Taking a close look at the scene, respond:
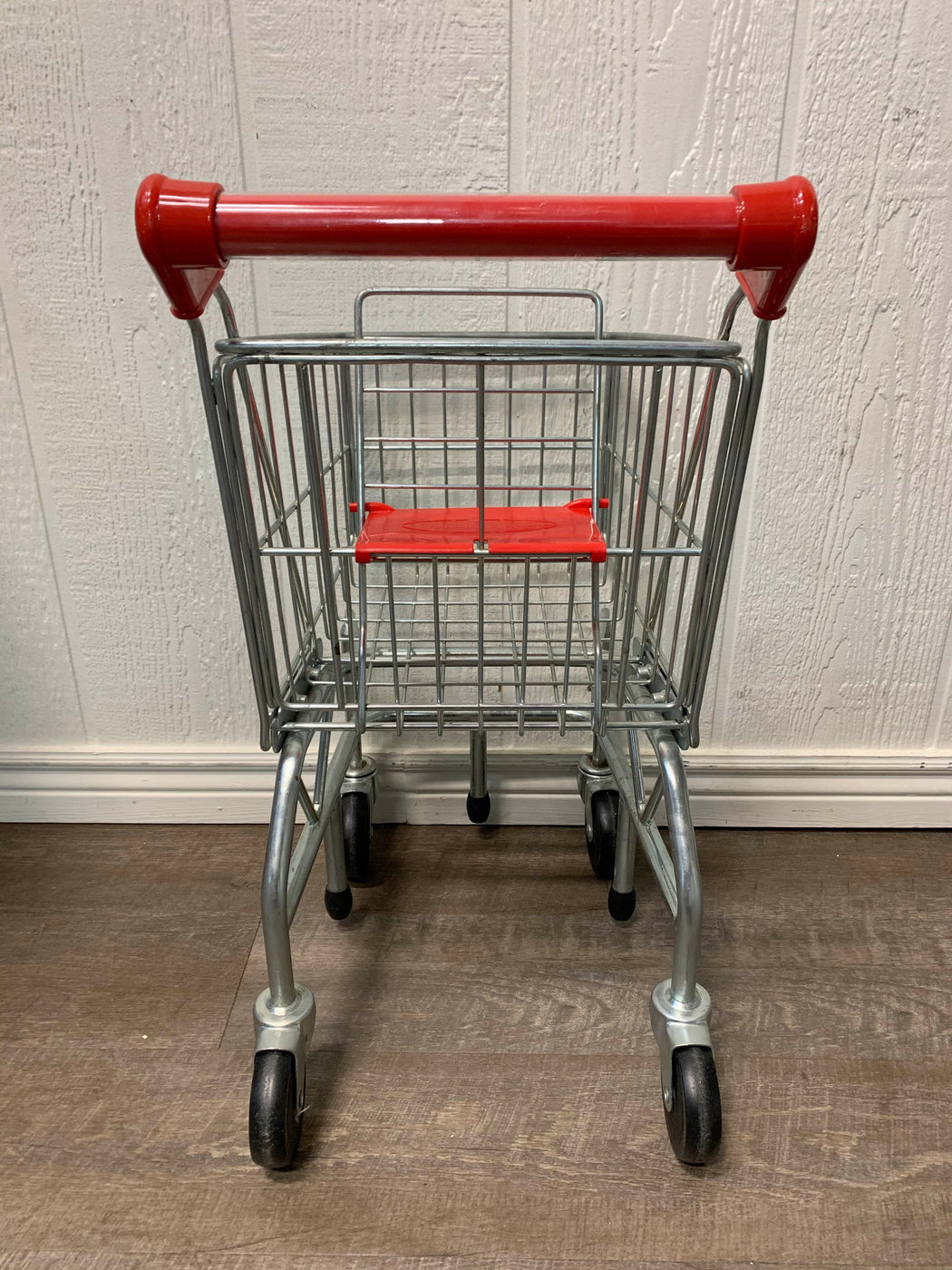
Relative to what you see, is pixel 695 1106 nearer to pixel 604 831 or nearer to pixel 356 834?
pixel 604 831

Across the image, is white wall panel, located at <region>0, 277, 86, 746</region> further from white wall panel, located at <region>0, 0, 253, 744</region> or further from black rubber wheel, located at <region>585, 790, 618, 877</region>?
black rubber wheel, located at <region>585, 790, 618, 877</region>

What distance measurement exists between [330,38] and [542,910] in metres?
1.07

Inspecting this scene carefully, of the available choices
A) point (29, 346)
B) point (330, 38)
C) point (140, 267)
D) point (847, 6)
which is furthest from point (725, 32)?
point (29, 346)

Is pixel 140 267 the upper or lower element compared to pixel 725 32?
lower

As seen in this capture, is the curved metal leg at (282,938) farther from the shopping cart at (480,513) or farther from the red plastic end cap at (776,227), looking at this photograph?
the red plastic end cap at (776,227)

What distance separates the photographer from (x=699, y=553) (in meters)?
0.78

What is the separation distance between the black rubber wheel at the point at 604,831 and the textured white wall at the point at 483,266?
22cm

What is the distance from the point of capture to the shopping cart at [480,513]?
0.63 m

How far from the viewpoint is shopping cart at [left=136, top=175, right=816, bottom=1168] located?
24.7 inches

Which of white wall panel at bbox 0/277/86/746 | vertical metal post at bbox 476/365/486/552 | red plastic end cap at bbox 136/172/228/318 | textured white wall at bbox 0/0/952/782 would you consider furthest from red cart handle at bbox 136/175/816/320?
white wall panel at bbox 0/277/86/746

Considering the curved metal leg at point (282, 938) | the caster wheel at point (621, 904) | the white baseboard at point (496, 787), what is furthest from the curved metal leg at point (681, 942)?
the white baseboard at point (496, 787)

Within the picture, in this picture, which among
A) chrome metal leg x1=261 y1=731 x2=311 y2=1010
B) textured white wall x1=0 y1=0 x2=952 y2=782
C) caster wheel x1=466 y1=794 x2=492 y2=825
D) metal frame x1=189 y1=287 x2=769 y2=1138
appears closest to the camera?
metal frame x1=189 y1=287 x2=769 y2=1138

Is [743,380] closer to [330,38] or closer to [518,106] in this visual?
[518,106]

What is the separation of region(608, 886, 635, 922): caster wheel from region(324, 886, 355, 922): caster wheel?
0.34m
